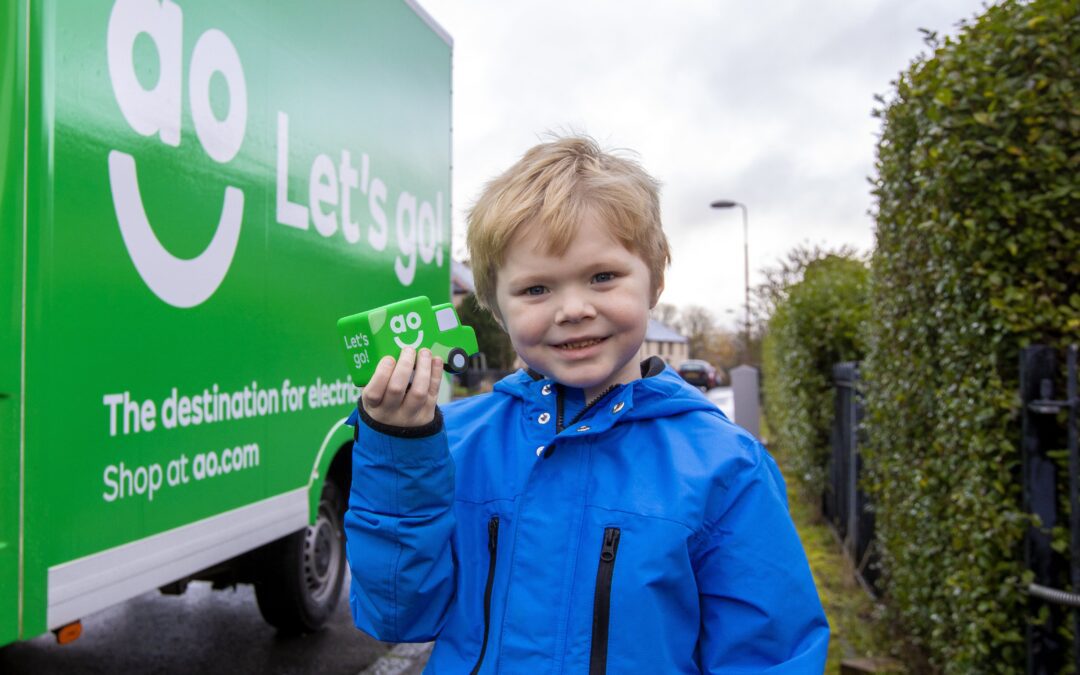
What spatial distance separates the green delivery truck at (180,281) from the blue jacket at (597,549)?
4.64ft

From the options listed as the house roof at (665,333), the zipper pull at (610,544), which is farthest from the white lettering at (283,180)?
the house roof at (665,333)

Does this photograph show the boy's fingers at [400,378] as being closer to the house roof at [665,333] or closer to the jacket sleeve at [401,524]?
the jacket sleeve at [401,524]

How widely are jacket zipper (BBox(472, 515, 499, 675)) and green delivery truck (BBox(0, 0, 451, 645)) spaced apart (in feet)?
5.04

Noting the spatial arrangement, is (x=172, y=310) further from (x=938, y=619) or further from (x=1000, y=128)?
(x=938, y=619)

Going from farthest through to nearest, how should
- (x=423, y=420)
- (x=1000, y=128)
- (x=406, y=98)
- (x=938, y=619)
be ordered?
(x=406, y=98) → (x=938, y=619) → (x=1000, y=128) → (x=423, y=420)

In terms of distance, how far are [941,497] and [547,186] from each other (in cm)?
236

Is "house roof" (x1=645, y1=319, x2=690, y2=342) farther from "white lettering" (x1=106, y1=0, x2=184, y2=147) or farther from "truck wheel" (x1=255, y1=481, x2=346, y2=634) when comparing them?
"white lettering" (x1=106, y1=0, x2=184, y2=147)

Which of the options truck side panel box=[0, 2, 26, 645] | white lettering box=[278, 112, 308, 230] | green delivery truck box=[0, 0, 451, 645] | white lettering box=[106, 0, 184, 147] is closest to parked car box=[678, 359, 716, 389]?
green delivery truck box=[0, 0, 451, 645]

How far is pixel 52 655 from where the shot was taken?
4.27 m

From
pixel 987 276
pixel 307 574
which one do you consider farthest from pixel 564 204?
pixel 307 574

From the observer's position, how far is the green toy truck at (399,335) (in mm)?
1366

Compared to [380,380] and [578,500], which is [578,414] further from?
[380,380]

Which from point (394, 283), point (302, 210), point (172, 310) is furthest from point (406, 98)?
point (172, 310)

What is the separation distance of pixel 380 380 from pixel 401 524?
0.25 metres
